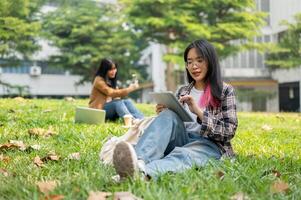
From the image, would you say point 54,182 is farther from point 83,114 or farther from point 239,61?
point 239,61

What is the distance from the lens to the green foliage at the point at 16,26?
12008 millimetres

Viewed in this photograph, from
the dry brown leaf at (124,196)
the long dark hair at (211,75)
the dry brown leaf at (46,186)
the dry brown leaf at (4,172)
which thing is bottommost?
the dry brown leaf at (4,172)

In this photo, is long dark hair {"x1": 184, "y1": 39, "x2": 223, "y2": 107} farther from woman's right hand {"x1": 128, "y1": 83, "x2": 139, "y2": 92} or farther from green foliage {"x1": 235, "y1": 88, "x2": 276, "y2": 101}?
green foliage {"x1": 235, "y1": 88, "x2": 276, "y2": 101}

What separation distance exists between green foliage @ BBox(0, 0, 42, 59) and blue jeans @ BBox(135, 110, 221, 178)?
8.90 meters

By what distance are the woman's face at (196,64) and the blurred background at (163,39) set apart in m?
9.08

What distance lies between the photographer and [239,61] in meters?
24.1

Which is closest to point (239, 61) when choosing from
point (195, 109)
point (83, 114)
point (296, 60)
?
point (296, 60)

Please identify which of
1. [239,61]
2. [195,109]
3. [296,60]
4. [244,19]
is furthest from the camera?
[239,61]

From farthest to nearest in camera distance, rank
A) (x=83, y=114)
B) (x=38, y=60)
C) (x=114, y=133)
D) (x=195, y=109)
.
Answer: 1. (x=38, y=60)
2. (x=83, y=114)
3. (x=114, y=133)
4. (x=195, y=109)

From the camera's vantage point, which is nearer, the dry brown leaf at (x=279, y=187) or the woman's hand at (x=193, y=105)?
the dry brown leaf at (x=279, y=187)

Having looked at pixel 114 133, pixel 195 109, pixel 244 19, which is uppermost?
pixel 244 19

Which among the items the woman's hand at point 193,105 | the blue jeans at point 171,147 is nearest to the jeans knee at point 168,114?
the blue jeans at point 171,147

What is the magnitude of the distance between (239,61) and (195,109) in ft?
71.3

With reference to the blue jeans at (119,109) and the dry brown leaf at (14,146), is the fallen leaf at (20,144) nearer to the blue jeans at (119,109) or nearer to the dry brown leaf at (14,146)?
the dry brown leaf at (14,146)
